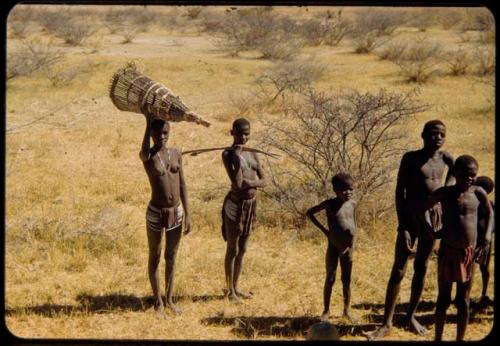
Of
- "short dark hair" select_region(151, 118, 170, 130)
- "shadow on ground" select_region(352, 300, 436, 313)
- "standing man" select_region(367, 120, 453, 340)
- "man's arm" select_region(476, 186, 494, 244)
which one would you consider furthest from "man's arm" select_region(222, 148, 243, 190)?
"man's arm" select_region(476, 186, 494, 244)

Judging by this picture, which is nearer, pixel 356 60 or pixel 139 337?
pixel 139 337

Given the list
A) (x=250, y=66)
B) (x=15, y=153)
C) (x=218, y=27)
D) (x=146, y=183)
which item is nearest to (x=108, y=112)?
(x=15, y=153)

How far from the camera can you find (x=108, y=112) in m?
12.6

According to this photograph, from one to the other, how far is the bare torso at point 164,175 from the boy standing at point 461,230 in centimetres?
183

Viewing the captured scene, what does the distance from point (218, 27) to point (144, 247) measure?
20420 millimetres

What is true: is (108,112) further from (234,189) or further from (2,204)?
(2,204)

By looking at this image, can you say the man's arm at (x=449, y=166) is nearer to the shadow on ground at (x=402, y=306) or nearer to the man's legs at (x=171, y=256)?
the shadow on ground at (x=402, y=306)

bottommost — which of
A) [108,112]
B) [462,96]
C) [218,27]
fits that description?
[108,112]

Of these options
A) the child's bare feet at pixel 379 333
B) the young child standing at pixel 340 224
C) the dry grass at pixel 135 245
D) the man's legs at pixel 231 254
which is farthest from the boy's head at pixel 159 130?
the child's bare feet at pixel 379 333

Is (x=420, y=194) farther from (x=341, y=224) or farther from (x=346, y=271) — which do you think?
(x=346, y=271)

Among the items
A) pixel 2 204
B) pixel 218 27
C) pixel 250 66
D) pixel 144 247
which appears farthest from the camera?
pixel 218 27

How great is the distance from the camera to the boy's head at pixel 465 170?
3582 millimetres

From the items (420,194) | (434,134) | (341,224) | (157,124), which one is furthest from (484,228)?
(157,124)

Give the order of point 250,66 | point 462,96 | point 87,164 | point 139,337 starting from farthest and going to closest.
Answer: point 250,66
point 462,96
point 87,164
point 139,337
